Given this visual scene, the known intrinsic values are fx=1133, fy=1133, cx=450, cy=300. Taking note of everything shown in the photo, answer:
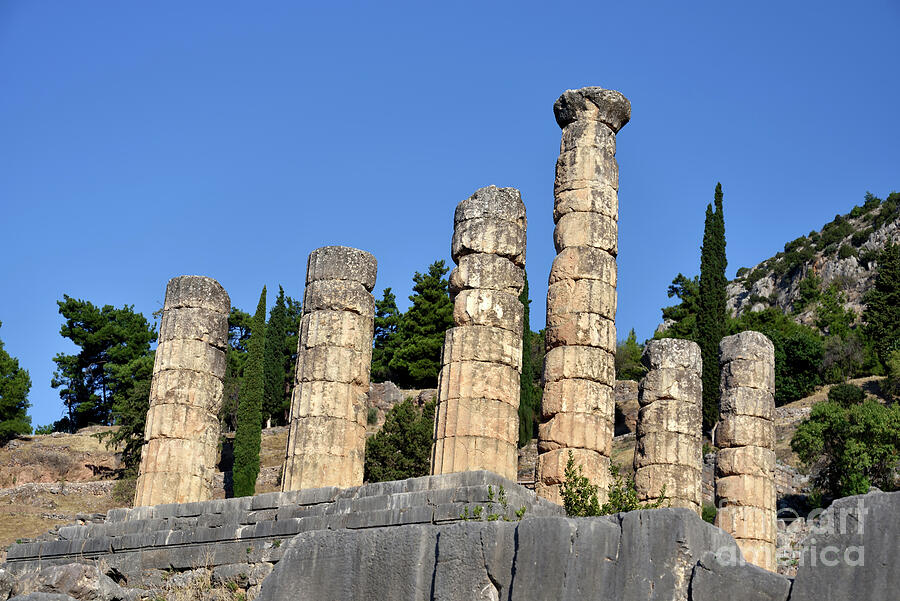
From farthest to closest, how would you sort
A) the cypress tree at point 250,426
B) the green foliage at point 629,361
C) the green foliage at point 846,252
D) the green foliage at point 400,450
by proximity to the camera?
the green foliage at point 846,252, the green foliage at point 629,361, the cypress tree at point 250,426, the green foliage at point 400,450

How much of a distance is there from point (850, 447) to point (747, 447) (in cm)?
1105

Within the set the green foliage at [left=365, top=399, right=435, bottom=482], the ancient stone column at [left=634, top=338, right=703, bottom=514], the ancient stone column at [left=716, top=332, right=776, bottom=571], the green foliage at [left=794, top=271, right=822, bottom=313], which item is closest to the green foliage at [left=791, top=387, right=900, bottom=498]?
the ancient stone column at [left=716, top=332, right=776, bottom=571]

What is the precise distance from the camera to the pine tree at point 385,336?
160ft

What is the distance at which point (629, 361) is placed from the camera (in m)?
55.5

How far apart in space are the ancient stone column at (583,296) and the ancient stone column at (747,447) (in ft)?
12.8

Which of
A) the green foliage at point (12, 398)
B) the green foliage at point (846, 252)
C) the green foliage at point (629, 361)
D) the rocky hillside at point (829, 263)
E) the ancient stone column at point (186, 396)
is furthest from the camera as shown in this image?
the green foliage at point (846, 252)

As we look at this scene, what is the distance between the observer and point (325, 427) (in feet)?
57.1

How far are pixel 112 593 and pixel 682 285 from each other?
55.0 m

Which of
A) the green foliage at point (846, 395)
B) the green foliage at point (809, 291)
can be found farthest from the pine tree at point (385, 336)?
the green foliage at point (809, 291)

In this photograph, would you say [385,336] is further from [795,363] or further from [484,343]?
[484,343]

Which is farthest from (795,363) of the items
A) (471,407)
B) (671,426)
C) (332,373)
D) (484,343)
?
(471,407)

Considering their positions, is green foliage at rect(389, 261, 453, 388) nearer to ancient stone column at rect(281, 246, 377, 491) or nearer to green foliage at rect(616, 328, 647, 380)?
green foliage at rect(616, 328, 647, 380)

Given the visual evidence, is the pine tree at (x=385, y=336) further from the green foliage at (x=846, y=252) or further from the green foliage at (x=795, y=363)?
the green foliage at (x=846, y=252)

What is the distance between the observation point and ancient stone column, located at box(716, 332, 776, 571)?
20.0 meters
